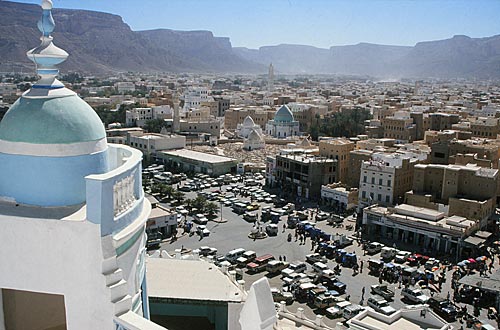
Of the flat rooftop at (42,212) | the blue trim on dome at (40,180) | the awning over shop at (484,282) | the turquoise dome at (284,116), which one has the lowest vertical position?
the awning over shop at (484,282)

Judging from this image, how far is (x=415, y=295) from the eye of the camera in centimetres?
1897

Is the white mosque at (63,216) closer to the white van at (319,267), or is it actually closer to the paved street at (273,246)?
the paved street at (273,246)

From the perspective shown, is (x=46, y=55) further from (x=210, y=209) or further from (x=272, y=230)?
(x=210, y=209)

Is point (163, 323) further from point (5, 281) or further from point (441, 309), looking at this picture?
point (441, 309)

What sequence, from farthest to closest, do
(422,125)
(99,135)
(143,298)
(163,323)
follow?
(422,125)
(163,323)
(143,298)
(99,135)

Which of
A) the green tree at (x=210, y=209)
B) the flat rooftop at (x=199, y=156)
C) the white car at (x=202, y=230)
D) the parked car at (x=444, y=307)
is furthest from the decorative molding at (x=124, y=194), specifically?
the flat rooftop at (x=199, y=156)

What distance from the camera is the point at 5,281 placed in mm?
4215

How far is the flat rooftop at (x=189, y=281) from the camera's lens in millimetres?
9758

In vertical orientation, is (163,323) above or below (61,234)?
below

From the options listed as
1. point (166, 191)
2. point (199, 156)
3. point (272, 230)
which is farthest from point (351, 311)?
point (199, 156)

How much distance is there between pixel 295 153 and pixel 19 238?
3347cm

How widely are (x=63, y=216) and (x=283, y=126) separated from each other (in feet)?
184

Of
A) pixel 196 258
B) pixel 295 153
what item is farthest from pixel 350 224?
pixel 196 258

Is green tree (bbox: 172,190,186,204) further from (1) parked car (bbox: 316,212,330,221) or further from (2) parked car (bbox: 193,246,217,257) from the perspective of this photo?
(2) parked car (bbox: 193,246,217,257)
